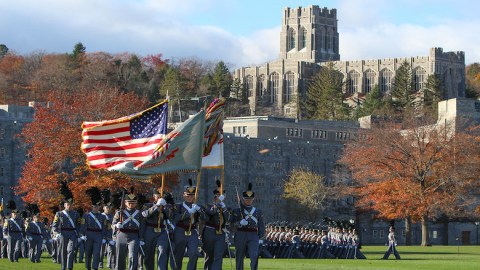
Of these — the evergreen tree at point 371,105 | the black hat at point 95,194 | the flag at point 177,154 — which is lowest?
the black hat at point 95,194

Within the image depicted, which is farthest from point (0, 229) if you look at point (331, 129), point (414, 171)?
point (331, 129)

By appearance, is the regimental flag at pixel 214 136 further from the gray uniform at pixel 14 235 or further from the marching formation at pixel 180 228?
the gray uniform at pixel 14 235

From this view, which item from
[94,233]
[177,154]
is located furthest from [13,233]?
[177,154]

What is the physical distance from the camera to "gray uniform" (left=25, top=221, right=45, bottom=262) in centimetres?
4759

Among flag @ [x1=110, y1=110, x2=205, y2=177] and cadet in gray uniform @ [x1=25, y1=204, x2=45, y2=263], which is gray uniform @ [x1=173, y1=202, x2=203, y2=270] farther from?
cadet in gray uniform @ [x1=25, y1=204, x2=45, y2=263]

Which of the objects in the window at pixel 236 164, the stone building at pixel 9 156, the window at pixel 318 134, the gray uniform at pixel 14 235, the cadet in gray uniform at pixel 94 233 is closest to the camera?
the cadet in gray uniform at pixel 94 233

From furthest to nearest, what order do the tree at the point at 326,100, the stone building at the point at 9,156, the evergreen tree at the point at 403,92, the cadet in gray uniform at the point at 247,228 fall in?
the evergreen tree at the point at 403,92
the tree at the point at 326,100
the stone building at the point at 9,156
the cadet in gray uniform at the point at 247,228

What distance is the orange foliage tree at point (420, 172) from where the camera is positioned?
324ft

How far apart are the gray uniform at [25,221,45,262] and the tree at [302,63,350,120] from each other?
448 feet

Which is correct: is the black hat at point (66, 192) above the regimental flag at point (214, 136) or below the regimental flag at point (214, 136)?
below

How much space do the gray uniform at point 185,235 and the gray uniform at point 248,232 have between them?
4.18 feet

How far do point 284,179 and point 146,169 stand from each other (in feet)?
330

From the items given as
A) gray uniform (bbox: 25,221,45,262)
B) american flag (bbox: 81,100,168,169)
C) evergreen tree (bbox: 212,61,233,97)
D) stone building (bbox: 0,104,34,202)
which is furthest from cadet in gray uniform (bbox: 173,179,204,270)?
evergreen tree (bbox: 212,61,233,97)

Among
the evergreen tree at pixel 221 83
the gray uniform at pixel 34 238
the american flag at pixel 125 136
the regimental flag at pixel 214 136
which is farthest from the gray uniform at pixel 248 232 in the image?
the evergreen tree at pixel 221 83
